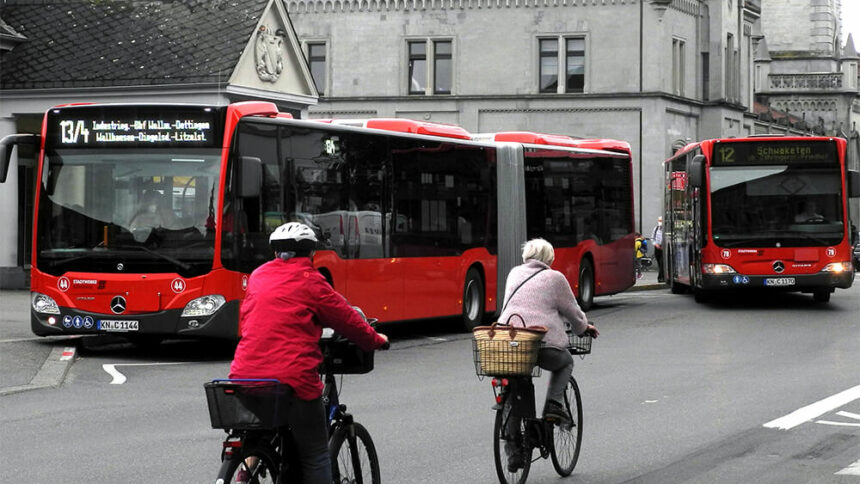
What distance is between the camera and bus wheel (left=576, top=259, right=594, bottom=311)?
28.6 m

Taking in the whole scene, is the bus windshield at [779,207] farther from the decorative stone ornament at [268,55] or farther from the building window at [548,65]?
the building window at [548,65]

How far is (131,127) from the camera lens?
18.2 metres

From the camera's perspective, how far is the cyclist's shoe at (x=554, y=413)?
966cm

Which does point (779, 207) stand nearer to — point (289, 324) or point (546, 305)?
point (546, 305)

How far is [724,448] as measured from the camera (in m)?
11.2

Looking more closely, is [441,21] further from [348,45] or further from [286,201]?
[286,201]

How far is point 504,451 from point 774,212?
19.2m

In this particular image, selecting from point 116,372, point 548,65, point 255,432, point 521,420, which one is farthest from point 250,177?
point 548,65

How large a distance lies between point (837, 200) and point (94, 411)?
57.5ft

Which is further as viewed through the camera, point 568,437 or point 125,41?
point 125,41

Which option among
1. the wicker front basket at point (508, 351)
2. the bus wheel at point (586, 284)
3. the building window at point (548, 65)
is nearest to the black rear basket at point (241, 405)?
the wicker front basket at point (508, 351)

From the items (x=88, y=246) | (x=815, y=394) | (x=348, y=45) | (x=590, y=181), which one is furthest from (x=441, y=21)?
(x=815, y=394)

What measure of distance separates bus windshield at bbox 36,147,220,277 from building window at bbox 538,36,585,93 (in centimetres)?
3298

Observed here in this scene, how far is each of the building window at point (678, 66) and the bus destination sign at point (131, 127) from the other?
3488 cm
